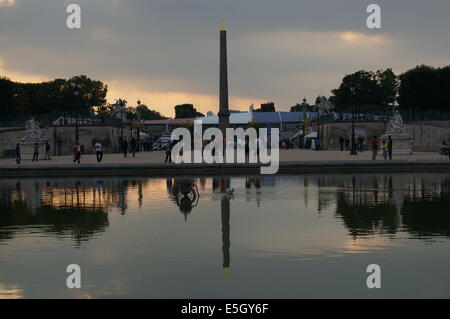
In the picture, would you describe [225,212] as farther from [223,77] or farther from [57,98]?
[57,98]

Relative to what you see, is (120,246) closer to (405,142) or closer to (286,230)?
(286,230)

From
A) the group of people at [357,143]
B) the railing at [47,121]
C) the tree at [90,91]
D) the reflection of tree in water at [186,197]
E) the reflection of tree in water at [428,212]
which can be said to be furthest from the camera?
the tree at [90,91]

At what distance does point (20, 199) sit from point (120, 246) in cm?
1105

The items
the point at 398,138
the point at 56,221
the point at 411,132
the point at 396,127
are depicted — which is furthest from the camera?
the point at 411,132

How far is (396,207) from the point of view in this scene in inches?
743

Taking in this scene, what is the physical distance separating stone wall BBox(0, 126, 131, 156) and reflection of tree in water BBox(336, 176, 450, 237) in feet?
163

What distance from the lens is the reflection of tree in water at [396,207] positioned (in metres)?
14.8

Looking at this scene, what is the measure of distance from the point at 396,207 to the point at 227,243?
24.6ft

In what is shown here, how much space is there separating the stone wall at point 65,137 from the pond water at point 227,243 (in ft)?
163

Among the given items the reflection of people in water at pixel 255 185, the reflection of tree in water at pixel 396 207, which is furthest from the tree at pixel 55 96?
the reflection of tree in water at pixel 396 207

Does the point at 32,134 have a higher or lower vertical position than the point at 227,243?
higher

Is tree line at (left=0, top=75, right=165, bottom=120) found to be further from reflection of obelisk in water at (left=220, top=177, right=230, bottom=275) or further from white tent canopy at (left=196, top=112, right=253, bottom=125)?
reflection of obelisk in water at (left=220, top=177, right=230, bottom=275)

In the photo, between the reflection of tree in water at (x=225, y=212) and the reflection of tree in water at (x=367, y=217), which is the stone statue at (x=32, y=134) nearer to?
the reflection of tree in water at (x=225, y=212)

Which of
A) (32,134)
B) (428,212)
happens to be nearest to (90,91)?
(32,134)
